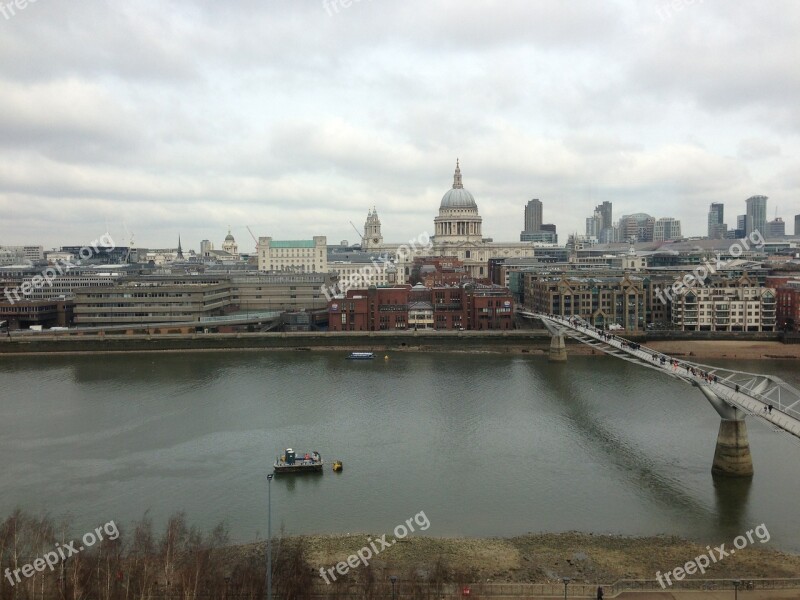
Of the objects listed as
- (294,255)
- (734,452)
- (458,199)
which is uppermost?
(458,199)

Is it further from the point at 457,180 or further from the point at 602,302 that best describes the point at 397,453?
the point at 457,180

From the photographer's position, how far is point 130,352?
109 feet

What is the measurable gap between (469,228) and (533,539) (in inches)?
2568

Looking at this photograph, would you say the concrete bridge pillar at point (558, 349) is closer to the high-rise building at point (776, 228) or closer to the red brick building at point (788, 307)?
the red brick building at point (788, 307)

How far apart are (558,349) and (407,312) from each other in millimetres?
9250

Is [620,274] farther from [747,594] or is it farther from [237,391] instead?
[747,594]

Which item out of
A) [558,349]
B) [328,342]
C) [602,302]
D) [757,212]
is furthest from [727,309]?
[757,212]

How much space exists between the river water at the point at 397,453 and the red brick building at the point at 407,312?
9.90 meters

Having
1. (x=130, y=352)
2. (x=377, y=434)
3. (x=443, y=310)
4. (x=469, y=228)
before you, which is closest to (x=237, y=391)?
(x=377, y=434)

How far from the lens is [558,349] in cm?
2964

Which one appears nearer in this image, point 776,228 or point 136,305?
point 136,305

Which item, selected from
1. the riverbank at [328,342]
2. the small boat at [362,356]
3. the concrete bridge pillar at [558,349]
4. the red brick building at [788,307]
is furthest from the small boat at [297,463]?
the red brick building at [788,307]

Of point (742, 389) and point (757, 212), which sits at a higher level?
point (757, 212)

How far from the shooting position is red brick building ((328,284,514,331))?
3609 cm
